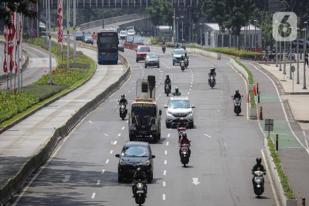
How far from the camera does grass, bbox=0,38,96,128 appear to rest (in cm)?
7962

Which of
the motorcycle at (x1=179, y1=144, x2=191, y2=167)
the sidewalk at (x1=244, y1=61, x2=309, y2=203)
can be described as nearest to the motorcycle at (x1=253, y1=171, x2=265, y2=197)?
the sidewalk at (x1=244, y1=61, x2=309, y2=203)

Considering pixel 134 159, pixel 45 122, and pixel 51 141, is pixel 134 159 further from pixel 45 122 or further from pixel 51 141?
pixel 45 122

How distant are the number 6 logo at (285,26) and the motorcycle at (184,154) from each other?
345ft

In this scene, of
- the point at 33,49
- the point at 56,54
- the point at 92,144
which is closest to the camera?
the point at 92,144

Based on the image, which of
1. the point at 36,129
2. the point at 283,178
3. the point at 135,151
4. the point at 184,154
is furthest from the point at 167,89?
the point at 283,178

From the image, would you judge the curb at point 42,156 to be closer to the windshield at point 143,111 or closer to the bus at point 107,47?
the windshield at point 143,111

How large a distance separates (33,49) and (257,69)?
222 ft

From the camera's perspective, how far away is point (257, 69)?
130250mm

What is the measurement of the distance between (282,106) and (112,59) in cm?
5480

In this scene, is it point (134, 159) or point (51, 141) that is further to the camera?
point (51, 141)

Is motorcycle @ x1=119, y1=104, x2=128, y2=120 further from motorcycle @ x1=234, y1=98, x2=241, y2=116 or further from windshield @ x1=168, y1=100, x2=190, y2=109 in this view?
motorcycle @ x1=234, y1=98, x2=241, y2=116

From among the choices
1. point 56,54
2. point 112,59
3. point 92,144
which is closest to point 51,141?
point 92,144

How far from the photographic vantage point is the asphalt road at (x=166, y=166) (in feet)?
151

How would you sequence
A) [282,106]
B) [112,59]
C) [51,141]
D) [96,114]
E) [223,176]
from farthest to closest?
[112,59]
[282,106]
[96,114]
[51,141]
[223,176]
